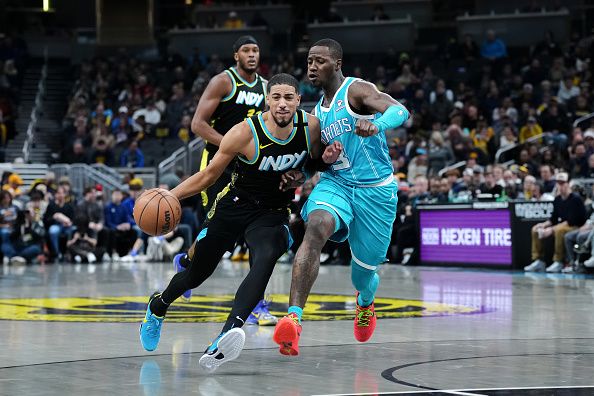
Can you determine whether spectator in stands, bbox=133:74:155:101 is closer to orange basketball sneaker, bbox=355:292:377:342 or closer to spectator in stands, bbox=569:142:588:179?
spectator in stands, bbox=569:142:588:179

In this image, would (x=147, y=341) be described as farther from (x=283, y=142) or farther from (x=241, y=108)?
(x=241, y=108)

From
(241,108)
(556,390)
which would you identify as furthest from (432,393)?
(241,108)

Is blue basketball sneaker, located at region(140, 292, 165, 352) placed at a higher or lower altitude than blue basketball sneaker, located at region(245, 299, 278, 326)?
higher

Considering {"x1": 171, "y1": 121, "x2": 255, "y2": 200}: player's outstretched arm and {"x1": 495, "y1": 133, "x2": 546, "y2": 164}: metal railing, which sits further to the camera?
{"x1": 495, "y1": 133, "x2": 546, "y2": 164}: metal railing

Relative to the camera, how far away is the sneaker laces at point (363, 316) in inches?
322

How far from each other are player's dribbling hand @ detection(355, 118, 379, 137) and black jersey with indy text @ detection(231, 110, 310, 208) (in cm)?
38

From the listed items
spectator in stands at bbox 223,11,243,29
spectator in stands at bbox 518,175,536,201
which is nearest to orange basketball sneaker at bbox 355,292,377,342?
spectator in stands at bbox 518,175,536,201

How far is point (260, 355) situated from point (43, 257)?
1505 cm

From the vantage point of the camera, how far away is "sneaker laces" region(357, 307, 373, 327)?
8190 mm

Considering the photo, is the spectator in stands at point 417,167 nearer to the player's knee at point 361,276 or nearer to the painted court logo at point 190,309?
the painted court logo at point 190,309

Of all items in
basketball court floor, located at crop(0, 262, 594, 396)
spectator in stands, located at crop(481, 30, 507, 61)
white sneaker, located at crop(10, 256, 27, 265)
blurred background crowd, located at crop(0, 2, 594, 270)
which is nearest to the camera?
basketball court floor, located at crop(0, 262, 594, 396)

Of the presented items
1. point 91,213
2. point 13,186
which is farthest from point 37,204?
point 13,186

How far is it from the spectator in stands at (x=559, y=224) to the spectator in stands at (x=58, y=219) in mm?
9768

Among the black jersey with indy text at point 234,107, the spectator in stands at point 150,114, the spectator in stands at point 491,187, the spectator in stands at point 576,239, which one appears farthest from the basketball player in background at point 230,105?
the spectator in stands at point 150,114
